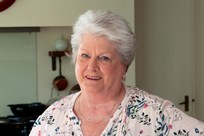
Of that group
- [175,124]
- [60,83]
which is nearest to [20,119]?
[60,83]

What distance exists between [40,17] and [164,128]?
6.14 ft

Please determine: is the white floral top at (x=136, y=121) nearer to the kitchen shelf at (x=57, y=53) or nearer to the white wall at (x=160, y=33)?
the kitchen shelf at (x=57, y=53)

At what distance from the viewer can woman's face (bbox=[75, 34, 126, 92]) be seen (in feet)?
4.11

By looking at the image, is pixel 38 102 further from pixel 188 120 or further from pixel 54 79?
pixel 188 120

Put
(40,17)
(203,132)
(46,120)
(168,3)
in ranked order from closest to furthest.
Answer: (203,132)
(46,120)
(40,17)
(168,3)

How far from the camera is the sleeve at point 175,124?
47.6 inches

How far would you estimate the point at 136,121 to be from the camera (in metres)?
1.26

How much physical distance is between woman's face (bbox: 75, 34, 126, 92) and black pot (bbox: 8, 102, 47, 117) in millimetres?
1740

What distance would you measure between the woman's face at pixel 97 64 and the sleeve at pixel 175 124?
0.68 feet

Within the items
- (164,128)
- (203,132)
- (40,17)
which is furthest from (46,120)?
(40,17)

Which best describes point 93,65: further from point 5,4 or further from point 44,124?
point 5,4

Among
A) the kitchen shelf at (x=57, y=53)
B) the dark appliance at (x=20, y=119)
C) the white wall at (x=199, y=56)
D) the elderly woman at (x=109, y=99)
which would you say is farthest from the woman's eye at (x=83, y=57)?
the white wall at (x=199, y=56)

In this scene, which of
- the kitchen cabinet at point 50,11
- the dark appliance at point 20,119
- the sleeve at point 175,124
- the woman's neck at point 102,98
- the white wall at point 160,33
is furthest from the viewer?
the white wall at point 160,33

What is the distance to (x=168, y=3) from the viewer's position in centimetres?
343
